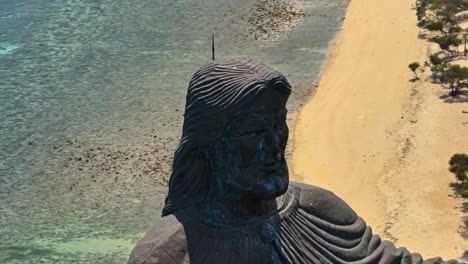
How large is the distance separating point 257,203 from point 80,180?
19.4 m

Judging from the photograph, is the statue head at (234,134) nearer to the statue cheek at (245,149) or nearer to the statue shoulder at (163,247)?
the statue cheek at (245,149)

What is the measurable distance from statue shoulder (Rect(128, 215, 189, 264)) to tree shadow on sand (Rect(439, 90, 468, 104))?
80.3ft

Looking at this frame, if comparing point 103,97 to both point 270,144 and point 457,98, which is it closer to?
point 457,98

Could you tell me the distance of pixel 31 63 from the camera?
36.4 m

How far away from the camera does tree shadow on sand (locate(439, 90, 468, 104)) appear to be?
30.2 metres

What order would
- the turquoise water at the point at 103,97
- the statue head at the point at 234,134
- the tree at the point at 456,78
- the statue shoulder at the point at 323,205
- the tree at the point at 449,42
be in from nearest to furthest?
1. the statue head at the point at 234,134
2. the statue shoulder at the point at 323,205
3. the turquoise water at the point at 103,97
4. the tree at the point at 456,78
5. the tree at the point at 449,42

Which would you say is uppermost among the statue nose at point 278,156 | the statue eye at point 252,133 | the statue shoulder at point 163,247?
the statue eye at point 252,133

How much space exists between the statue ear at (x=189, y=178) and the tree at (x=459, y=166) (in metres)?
17.1

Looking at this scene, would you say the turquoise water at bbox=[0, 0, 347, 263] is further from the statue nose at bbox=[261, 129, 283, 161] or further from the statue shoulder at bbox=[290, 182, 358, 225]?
the statue nose at bbox=[261, 129, 283, 161]

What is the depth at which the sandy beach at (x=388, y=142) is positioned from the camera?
21.9 m

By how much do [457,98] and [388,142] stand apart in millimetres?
4691

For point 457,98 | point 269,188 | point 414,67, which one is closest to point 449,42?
point 414,67

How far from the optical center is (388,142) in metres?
27.3

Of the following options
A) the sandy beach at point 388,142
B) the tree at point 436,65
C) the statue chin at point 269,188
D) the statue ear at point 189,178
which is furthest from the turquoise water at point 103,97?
the statue chin at point 269,188
